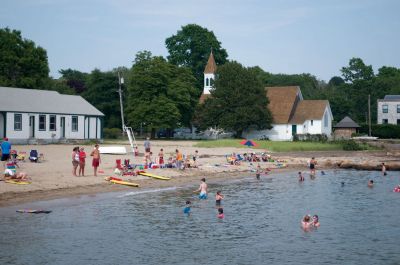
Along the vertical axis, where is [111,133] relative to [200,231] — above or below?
above

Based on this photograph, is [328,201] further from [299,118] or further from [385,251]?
[299,118]

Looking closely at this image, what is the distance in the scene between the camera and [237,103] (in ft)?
266

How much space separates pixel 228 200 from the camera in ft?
112

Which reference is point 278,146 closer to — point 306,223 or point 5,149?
point 5,149

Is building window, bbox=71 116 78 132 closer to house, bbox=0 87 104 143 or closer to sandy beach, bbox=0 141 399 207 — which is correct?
house, bbox=0 87 104 143

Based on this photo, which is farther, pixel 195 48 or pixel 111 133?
pixel 195 48

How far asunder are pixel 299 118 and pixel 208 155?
1344 inches

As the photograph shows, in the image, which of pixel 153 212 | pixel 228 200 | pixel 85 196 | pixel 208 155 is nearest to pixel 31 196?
pixel 85 196

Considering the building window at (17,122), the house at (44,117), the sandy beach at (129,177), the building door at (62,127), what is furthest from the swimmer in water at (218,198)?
the building door at (62,127)

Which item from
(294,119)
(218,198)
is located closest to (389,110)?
(294,119)

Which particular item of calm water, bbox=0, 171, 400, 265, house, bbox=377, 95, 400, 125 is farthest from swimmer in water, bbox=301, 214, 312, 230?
house, bbox=377, 95, 400, 125

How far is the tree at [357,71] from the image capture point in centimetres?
13400

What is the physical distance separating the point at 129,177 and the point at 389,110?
80489mm

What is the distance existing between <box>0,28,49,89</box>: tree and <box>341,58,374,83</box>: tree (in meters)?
76.4
